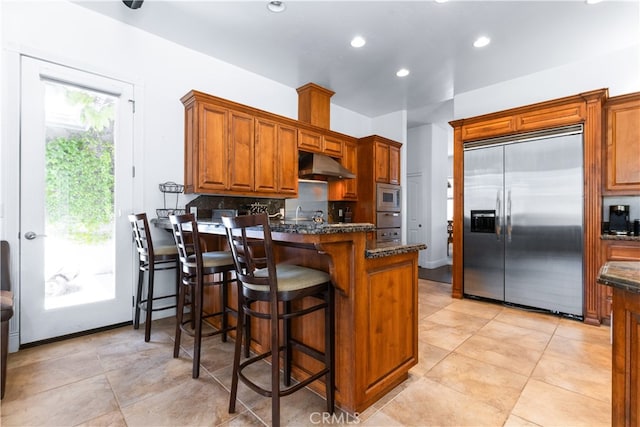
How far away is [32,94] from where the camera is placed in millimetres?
2557

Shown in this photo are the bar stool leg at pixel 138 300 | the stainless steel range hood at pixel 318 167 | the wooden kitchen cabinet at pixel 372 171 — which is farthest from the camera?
the wooden kitchen cabinet at pixel 372 171

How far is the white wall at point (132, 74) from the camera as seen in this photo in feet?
8.08

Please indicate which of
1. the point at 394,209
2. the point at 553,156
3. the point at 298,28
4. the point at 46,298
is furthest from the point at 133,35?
the point at 553,156

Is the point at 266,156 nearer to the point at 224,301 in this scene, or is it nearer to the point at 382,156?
the point at 224,301

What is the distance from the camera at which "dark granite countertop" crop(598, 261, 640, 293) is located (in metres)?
1.00

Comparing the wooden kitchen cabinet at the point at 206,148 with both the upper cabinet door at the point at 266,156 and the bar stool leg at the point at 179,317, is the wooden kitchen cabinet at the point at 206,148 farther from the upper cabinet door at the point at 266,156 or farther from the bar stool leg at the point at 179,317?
the bar stool leg at the point at 179,317

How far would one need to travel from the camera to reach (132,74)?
3.09 meters

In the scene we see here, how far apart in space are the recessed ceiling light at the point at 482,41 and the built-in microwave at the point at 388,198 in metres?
2.40

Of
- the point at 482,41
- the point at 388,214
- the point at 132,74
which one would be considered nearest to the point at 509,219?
the point at 388,214

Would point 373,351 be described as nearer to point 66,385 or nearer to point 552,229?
point 66,385

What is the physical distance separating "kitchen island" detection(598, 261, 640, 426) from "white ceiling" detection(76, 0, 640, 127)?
2.77 meters

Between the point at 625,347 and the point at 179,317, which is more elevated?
the point at 625,347

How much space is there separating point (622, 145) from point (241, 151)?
435cm

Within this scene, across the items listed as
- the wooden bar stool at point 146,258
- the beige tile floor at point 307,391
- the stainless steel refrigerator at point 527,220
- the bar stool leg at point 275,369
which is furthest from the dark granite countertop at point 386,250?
the stainless steel refrigerator at point 527,220
